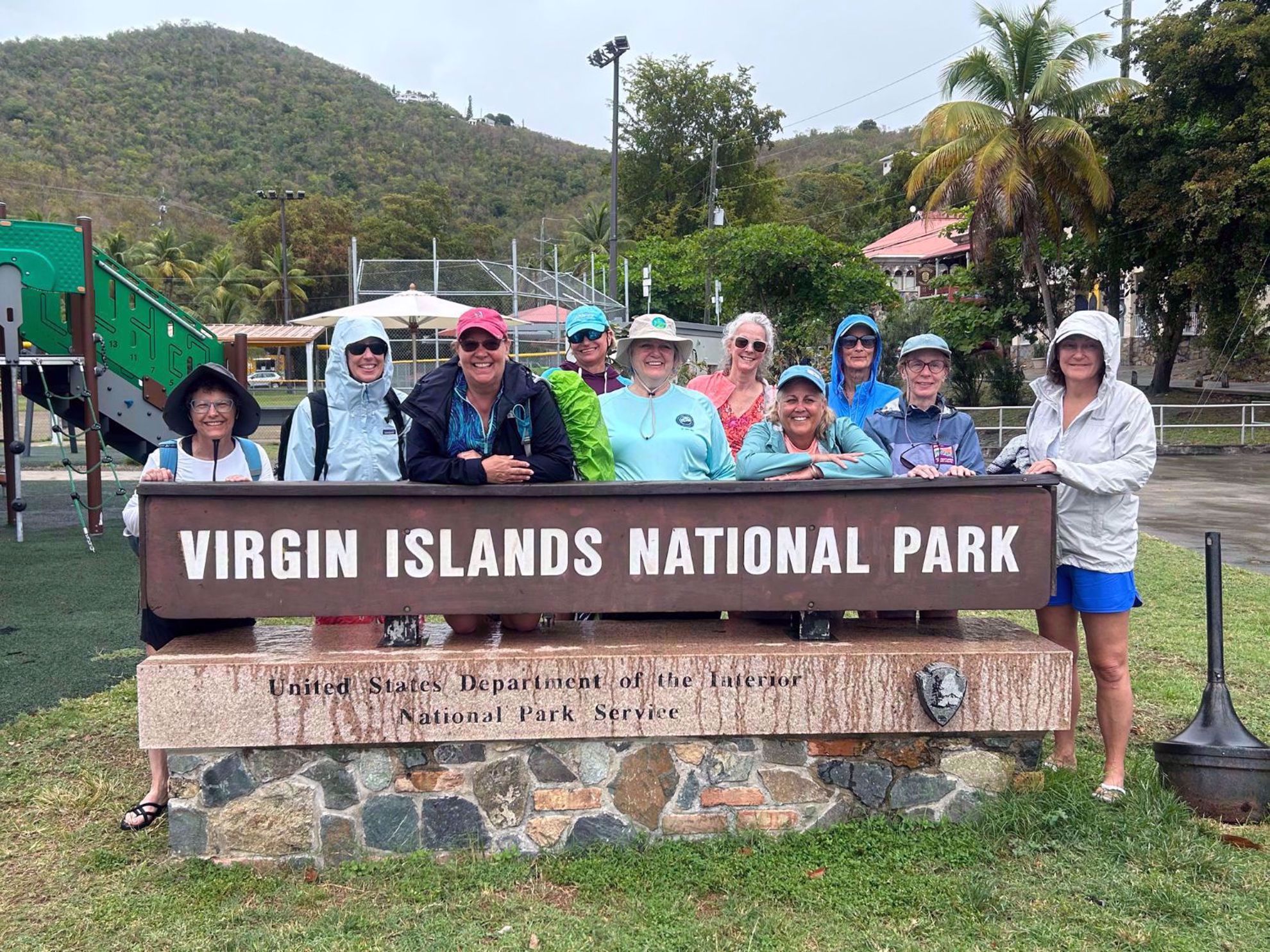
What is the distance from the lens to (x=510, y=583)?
11.6 feet

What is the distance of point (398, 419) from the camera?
4.03 m

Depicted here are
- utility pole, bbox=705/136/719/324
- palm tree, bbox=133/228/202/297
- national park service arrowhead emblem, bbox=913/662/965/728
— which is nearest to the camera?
national park service arrowhead emblem, bbox=913/662/965/728

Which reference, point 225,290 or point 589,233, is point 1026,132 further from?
point 225,290

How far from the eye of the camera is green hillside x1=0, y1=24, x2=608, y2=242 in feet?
276

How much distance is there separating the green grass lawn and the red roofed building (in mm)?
43067

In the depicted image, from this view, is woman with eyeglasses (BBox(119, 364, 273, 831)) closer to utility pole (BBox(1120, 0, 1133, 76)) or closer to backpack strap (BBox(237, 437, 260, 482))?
backpack strap (BBox(237, 437, 260, 482))

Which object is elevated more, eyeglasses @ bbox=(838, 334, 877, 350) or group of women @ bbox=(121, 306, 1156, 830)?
eyeglasses @ bbox=(838, 334, 877, 350)

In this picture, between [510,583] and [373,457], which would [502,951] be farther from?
[373,457]

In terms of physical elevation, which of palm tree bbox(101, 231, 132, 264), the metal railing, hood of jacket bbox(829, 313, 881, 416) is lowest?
the metal railing

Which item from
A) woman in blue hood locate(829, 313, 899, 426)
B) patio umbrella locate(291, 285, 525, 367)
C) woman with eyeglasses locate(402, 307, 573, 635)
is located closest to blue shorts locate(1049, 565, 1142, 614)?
woman in blue hood locate(829, 313, 899, 426)

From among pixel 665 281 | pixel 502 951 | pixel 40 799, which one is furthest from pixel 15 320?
pixel 665 281

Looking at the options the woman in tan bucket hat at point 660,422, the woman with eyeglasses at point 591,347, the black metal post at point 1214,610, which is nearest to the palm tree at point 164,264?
the woman with eyeglasses at point 591,347

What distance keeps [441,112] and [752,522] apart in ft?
430

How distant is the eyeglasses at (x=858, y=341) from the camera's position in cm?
449
